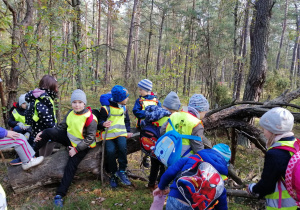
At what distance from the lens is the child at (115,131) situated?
11.3ft

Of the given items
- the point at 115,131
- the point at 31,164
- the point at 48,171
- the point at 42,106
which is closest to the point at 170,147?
the point at 115,131

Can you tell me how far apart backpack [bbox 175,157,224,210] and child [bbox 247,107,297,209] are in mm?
466

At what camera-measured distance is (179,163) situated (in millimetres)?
1971

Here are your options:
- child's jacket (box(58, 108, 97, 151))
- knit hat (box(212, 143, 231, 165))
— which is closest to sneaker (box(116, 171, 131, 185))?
child's jacket (box(58, 108, 97, 151))

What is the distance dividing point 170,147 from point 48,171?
7.42 feet

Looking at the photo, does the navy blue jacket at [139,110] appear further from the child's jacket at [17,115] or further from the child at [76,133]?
the child's jacket at [17,115]

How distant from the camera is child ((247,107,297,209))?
1.73 meters

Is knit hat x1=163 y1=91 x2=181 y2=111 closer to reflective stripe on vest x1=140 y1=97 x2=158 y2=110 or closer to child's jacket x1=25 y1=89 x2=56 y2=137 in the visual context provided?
reflective stripe on vest x1=140 y1=97 x2=158 y2=110

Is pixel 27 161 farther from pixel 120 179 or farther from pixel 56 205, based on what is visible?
pixel 120 179

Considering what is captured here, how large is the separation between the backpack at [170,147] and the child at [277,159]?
859 mm

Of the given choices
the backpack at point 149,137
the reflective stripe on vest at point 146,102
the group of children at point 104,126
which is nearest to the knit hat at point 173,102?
the group of children at point 104,126

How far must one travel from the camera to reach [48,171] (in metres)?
3.30

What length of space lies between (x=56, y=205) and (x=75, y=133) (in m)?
1.10

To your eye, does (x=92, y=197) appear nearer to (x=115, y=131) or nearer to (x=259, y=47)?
(x=115, y=131)
